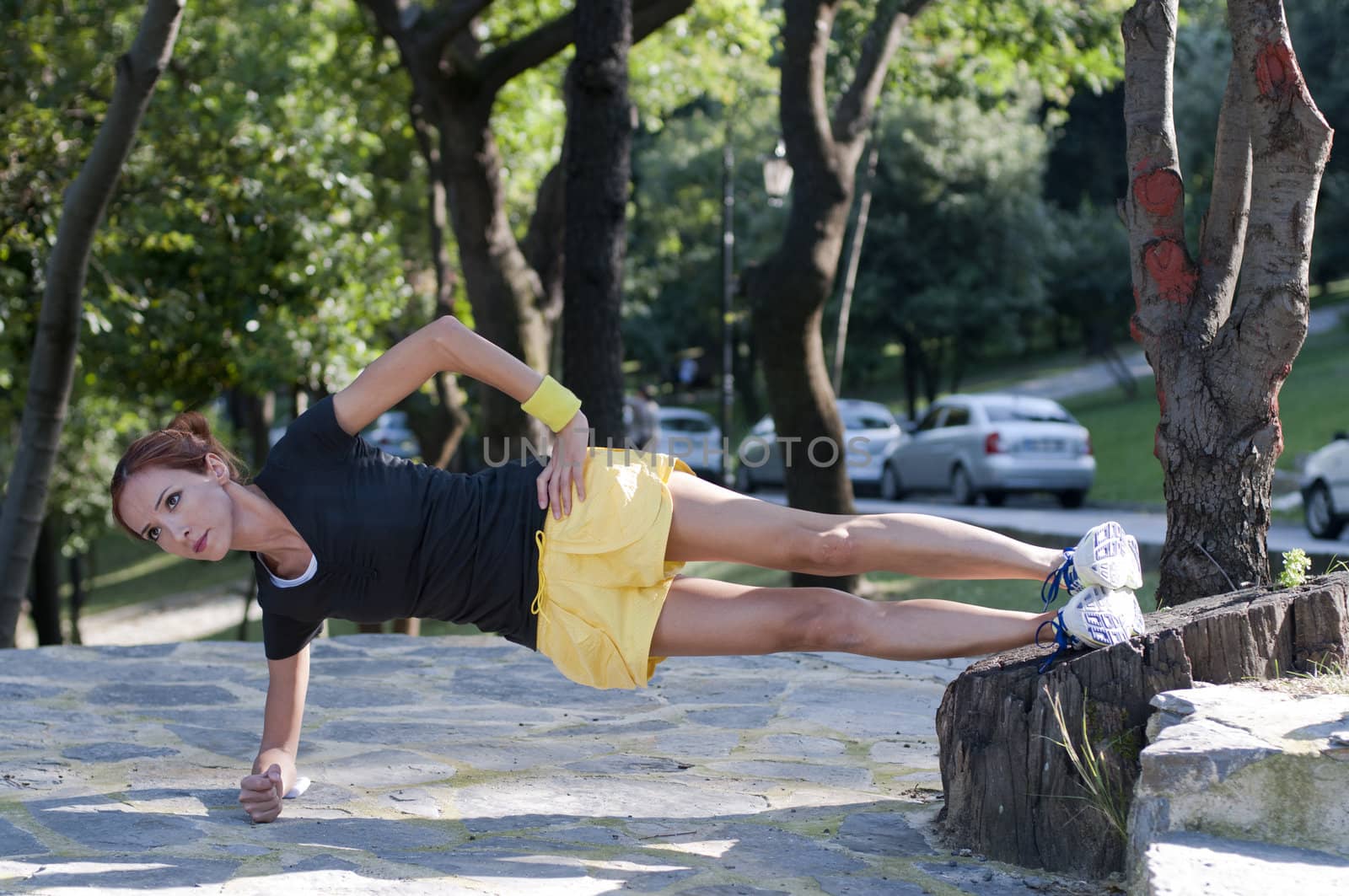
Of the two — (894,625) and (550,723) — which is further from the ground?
(894,625)

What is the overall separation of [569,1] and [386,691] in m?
11.4

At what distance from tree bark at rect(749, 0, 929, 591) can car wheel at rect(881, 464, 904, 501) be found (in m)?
11.1

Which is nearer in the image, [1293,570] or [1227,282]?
[1293,570]

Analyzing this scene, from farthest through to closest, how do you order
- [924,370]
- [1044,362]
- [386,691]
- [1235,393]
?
[1044,362], [924,370], [386,691], [1235,393]

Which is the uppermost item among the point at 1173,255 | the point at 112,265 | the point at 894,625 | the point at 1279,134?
the point at 112,265

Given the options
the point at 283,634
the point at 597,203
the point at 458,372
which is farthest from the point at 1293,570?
the point at 597,203

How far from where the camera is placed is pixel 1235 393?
14.6ft

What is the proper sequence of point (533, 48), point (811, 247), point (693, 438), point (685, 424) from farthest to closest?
point (685, 424) → point (693, 438) → point (533, 48) → point (811, 247)

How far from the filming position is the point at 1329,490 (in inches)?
550

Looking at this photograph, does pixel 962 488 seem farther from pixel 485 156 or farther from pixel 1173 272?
pixel 1173 272

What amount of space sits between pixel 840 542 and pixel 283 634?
5.50ft

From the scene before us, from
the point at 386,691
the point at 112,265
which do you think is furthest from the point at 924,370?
the point at 386,691

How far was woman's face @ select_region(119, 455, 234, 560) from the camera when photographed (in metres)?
3.70

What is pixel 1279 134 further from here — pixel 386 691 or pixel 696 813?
pixel 386 691
